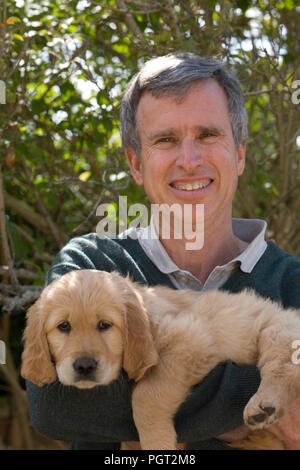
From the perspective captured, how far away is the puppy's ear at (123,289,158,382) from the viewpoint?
8.69 ft

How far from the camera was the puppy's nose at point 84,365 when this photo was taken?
2553 mm

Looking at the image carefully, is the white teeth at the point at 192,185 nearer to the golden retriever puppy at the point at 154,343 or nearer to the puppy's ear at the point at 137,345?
the golden retriever puppy at the point at 154,343

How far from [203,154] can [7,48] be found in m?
1.88

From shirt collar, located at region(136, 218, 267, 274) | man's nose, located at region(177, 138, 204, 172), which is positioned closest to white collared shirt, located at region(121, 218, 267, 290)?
shirt collar, located at region(136, 218, 267, 274)

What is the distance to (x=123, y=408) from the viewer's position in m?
2.62

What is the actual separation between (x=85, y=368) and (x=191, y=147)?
1.23 m

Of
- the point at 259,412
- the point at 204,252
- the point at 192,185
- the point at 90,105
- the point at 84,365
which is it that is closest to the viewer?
the point at 259,412

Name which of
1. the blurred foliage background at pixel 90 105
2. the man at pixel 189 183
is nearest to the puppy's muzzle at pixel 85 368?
the man at pixel 189 183

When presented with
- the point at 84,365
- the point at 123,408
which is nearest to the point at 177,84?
the point at 84,365

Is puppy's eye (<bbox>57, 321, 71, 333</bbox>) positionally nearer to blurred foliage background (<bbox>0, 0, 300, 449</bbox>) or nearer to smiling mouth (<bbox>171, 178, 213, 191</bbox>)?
smiling mouth (<bbox>171, 178, 213, 191</bbox>)

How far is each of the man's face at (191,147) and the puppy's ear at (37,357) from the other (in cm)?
97

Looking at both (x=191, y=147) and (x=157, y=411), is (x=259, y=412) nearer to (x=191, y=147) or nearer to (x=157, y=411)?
(x=157, y=411)

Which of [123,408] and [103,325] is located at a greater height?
[103,325]
